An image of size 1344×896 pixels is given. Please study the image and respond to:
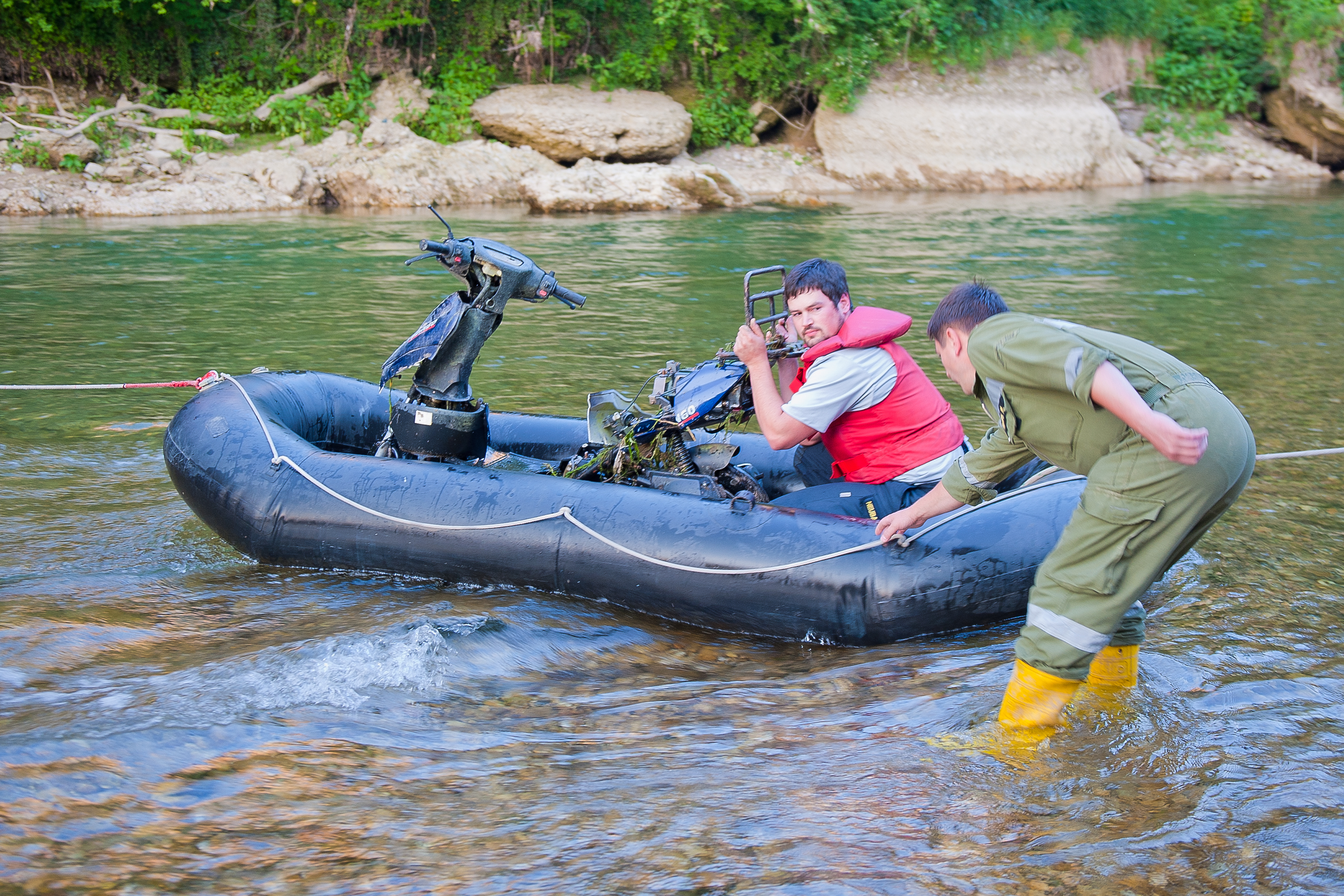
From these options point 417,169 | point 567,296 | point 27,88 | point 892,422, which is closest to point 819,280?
point 892,422

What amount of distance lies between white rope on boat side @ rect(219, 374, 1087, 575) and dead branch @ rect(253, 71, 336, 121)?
589 inches

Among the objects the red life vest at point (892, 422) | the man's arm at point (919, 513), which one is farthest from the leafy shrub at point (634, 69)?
the man's arm at point (919, 513)

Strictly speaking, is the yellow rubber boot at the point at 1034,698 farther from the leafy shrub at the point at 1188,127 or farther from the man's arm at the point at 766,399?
the leafy shrub at the point at 1188,127

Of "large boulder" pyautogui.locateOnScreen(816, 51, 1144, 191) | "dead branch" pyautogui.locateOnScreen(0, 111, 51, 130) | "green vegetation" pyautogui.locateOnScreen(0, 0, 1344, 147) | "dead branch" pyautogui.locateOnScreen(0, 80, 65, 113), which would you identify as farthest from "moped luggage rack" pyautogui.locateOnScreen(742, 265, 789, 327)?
"dead branch" pyautogui.locateOnScreen(0, 80, 65, 113)

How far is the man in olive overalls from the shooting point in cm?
267

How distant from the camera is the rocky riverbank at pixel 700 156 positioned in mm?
16312

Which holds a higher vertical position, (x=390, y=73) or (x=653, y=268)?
(x=390, y=73)

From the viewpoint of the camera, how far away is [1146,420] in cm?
257

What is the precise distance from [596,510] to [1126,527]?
6.45 ft

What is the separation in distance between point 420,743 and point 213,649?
101cm

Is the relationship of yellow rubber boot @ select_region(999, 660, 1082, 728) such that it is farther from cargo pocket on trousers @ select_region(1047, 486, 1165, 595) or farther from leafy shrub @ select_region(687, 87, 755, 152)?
leafy shrub @ select_region(687, 87, 755, 152)

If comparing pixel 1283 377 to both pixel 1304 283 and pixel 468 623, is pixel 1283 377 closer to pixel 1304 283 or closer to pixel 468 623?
pixel 1304 283

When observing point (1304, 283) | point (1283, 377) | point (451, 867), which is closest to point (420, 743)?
point (451, 867)

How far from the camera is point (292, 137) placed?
17656mm
